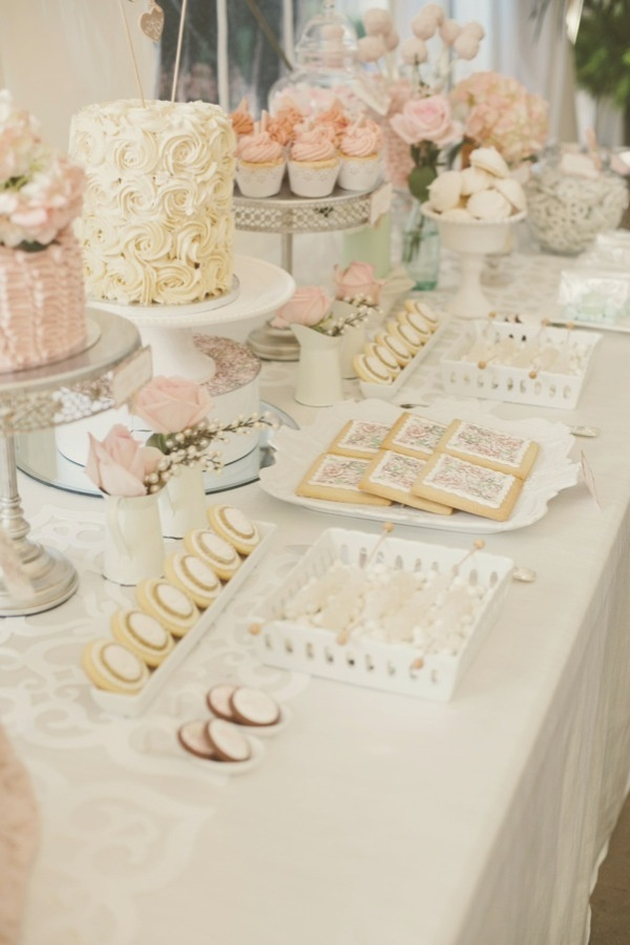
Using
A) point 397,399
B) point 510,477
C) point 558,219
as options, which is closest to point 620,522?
point 510,477

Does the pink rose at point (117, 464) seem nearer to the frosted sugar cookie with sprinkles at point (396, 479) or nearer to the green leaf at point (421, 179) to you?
the frosted sugar cookie with sprinkles at point (396, 479)

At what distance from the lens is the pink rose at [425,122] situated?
80.0 inches

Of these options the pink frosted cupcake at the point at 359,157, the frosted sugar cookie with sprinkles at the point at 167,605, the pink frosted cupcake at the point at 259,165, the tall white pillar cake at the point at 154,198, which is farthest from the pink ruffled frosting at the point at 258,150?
the frosted sugar cookie with sprinkles at the point at 167,605

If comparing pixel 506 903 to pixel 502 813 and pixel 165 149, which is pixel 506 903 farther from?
pixel 165 149

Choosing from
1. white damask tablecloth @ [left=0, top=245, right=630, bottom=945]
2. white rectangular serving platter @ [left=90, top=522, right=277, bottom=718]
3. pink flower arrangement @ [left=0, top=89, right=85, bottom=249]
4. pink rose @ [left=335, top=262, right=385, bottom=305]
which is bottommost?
white damask tablecloth @ [left=0, top=245, right=630, bottom=945]

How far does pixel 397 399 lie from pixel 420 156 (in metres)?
0.67

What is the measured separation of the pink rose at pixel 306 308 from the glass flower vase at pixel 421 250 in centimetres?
62

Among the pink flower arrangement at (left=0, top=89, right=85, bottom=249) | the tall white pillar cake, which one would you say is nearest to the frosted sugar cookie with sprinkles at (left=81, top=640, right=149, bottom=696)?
the pink flower arrangement at (left=0, top=89, right=85, bottom=249)

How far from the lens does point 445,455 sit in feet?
4.36

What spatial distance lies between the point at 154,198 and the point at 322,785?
26.4 inches

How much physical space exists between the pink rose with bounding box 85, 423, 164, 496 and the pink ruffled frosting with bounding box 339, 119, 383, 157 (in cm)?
80

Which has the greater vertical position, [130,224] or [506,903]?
[130,224]

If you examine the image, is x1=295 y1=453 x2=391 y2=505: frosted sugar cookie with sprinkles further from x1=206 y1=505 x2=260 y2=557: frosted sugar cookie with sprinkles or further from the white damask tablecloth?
x1=206 y1=505 x2=260 y2=557: frosted sugar cookie with sprinkles

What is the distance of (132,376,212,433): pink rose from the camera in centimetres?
114
